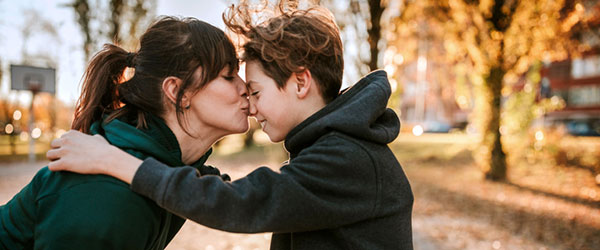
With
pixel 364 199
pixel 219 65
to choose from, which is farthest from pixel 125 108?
pixel 364 199

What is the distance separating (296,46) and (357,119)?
53 cm

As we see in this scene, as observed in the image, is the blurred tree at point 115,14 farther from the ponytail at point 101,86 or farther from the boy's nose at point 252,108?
the boy's nose at point 252,108

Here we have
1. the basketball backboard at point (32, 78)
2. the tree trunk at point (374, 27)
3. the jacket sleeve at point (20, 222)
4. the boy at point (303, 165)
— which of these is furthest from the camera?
the basketball backboard at point (32, 78)

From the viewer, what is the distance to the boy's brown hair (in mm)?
1953

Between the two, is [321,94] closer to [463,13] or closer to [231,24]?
[231,24]

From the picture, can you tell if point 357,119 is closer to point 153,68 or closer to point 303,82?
point 303,82

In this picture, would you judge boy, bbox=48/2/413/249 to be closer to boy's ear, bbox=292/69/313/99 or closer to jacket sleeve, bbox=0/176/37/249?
boy's ear, bbox=292/69/313/99

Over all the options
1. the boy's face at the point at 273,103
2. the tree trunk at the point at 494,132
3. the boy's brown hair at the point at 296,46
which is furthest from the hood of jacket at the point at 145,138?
the tree trunk at the point at 494,132

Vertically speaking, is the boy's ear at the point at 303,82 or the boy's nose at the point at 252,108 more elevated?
the boy's ear at the point at 303,82

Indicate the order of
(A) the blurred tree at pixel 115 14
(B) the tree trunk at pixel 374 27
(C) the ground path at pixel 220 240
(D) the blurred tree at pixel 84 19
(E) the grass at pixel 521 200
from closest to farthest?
(C) the ground path at pixel 220 240
(B) the tree trunk at pixel 374 27
(E) the grass at pixel 521 200
(A) the blurred tree at pixel 115 14
(D) the blurred tree at pixel 84 19

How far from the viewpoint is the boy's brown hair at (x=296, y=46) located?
195 cm

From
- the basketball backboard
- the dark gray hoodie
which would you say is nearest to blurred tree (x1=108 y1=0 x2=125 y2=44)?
the basketball backboard

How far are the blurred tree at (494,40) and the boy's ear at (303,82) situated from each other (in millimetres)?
7010

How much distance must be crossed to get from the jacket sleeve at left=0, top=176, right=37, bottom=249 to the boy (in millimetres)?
194
